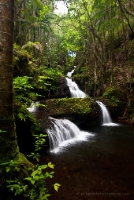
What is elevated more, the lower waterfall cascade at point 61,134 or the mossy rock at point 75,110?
the mossy rock at point 75,110

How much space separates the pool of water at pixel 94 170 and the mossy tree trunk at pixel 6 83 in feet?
6.05

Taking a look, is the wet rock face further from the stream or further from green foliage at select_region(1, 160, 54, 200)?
green foliage at select_region(1, 160, 54, 200)

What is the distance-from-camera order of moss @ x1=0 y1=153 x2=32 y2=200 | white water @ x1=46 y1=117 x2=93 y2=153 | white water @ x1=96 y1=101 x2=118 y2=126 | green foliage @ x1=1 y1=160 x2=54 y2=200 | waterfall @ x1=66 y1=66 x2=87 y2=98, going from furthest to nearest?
waterfall @ x1=66 y1=66 x2=87 y2=98 < white water @ x1=96 y1=101 x2=118 y2=126 < white water @ x1=46 y1=117 x2=93 y2=153 < moss @ x1=0 y1=153 x2=32 y2=200 < green foliage @ x1=1 y1=160 x2=54 y2=200

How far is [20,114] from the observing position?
15.7 ft

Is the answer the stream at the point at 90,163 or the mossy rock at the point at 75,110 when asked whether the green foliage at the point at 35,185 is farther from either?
the mossy rock at the point at 75,110

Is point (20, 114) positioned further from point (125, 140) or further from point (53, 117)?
point (125, 140)

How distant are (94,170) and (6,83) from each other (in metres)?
3.68

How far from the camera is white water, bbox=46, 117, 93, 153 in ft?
21.5

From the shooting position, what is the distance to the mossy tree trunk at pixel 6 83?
2168 millimetres

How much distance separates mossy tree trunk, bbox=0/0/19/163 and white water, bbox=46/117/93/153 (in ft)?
12.8

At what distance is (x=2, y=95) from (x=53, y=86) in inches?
484

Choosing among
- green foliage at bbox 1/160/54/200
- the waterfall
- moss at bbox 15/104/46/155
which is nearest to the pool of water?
moss at bbox 15/104/46/155

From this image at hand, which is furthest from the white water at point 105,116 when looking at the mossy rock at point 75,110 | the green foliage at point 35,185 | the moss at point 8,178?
the green foliage at point 35,185

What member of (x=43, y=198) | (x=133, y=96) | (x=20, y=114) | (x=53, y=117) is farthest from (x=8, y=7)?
(x=133, y=96)
